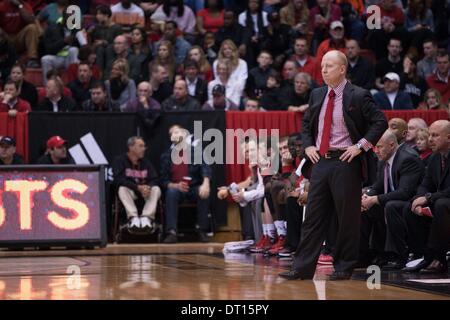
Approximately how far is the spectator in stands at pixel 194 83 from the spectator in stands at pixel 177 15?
2216 mm

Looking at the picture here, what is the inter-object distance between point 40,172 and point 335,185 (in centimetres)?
535

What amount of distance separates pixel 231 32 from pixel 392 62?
292 cm

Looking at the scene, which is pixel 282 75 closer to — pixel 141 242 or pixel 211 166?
pixel 211 166

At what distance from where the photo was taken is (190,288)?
766cm

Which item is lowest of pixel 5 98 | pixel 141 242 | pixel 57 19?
pixel 141 242

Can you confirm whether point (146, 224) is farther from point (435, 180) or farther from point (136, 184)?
point (435, 180)

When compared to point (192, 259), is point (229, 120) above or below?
above

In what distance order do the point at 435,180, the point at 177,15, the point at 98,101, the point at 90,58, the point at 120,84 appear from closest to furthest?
the point at 435,180, the point at 98,101, the point at 120,84, the point at 90,58, the point at 177,15

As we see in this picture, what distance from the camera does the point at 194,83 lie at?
16.9m

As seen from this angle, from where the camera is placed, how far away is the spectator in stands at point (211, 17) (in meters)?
19.2

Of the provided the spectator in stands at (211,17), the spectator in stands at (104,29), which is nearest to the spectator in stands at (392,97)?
the spectator in stands at (211,17)

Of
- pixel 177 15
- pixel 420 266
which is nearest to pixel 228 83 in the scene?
pixel 177 15
